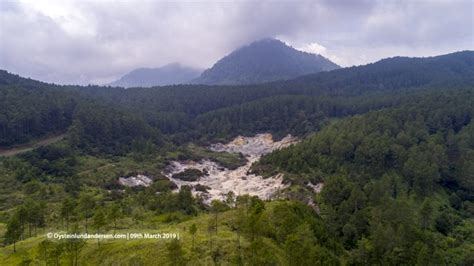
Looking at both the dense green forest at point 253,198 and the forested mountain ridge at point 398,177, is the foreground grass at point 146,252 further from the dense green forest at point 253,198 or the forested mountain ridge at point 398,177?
the forested mountain ridge at point 398,177

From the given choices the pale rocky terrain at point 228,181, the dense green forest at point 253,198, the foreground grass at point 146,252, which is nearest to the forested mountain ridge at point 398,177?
the dense green forest at point 253,198

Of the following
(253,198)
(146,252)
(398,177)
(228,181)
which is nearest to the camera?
(146,252)

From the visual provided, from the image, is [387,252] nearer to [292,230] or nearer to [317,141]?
[292,230]

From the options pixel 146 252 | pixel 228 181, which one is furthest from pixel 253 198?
pixel 228 181

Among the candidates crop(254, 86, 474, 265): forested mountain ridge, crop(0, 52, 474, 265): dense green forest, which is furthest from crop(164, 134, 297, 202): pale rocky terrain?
crop(254, 86, 474, 265): forested mountain ridge

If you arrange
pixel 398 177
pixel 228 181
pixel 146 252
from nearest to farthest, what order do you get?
pixel 146 252
pixel 398 177
pixel 228 181

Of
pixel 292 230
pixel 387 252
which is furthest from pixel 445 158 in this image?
pixel 292 230

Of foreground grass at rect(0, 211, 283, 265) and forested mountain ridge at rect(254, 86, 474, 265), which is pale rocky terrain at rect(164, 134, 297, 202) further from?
foreground grass at rect(0, 211, 283, 265)

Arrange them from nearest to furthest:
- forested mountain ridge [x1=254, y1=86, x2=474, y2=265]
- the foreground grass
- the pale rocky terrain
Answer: the foreground grass, forested mountain ridge [x1=254, y1=86, x2=474, y2=265], the pale rocky terrain

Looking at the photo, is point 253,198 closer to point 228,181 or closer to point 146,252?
point 146,252
